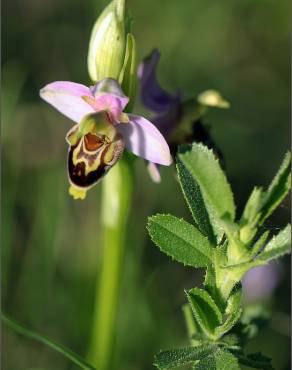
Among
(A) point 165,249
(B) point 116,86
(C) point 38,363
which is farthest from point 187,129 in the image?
(C) point 38,363

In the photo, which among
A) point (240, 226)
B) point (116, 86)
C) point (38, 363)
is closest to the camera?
point (240, 226)

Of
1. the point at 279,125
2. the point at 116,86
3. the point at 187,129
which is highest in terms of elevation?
the point at 116,86

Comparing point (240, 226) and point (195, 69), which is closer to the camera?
point (240, 226)

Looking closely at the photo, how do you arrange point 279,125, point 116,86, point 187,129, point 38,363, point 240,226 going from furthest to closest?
point 279,125, point 38,363, point 187,129, point 116,86, point 240,226

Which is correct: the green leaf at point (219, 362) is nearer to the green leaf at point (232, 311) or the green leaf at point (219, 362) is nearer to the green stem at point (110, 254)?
the green leaf at point (232, 311)

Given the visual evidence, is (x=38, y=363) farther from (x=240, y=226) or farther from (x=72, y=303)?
(x=240, y=226)

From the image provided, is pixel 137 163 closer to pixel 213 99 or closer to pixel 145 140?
pixel 213 99

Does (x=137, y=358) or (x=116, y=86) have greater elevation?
(x=116, y=86)

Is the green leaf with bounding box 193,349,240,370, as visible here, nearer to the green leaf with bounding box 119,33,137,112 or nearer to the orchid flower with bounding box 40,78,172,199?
the orchid flower with bounding box 40,78,172,199
